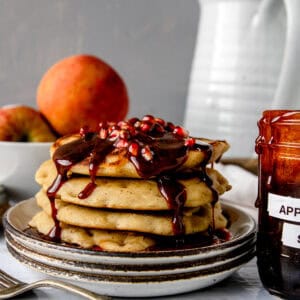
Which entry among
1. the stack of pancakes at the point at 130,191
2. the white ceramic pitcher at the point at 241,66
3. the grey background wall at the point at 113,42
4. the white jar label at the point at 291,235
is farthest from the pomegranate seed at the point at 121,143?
the grey background wall at the point at 113,42

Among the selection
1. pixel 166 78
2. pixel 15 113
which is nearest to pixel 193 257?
pixel 15 113

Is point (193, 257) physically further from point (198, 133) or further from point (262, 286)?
point (198, 133)

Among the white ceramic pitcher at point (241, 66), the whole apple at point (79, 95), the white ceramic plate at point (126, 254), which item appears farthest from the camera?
the white ceramic pitcher at point (241, 66)

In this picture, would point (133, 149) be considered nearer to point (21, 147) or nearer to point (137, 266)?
point (137, 266)

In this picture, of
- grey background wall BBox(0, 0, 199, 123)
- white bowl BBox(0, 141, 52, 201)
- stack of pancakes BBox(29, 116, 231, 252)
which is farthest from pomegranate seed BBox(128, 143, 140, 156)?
grey background wall BBox(0, 0, 199, 123)

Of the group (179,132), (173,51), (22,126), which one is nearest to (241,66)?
(173,51)

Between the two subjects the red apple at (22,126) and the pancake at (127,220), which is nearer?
the pancake at (127,220)

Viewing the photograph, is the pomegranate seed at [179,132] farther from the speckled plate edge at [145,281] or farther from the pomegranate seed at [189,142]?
the speckled plate edge at [145,281]
